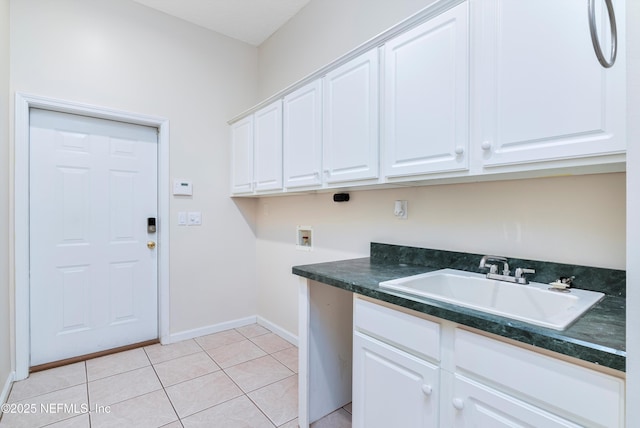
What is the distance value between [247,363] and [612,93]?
2.55 m

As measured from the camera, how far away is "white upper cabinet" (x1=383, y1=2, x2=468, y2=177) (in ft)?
4.26

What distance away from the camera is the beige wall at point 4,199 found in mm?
1985

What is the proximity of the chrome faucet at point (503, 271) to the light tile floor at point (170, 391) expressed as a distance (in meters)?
1.15

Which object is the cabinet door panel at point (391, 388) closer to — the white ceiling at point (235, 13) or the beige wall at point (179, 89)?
the beige wall at point (179, 89)

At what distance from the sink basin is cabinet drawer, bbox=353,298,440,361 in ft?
0.32

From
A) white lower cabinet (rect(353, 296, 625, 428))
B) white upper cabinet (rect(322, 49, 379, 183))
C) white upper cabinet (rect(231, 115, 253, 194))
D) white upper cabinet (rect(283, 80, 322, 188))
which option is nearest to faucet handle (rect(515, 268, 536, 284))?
white lower cabinet (rect(353, 296, 625, 428))

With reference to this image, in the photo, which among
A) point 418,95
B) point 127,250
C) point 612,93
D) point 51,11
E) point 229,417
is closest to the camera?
point 612,93

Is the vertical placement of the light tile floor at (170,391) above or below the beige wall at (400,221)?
below

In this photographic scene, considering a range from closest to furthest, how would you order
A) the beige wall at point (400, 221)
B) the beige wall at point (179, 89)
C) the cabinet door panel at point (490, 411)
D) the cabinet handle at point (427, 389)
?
the cabinet door panel at point (490, 411)
the cabinet handle at point (427, 389)
the beige wall at point (400, 221)
the beige wall at point (179, 89)

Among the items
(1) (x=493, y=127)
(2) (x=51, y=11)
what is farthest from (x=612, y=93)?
(2) (x=51, y=11)

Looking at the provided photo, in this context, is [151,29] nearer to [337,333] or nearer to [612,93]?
[337,333]

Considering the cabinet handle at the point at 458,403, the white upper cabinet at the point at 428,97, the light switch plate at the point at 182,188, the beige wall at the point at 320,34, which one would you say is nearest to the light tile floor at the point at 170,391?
the cabinet handle at the point at 458,403

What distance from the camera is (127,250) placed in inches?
106

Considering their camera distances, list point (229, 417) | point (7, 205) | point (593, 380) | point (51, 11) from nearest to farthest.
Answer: point (593, 380) < point (229, 417) < point (7, 205) < point (51, 11)
